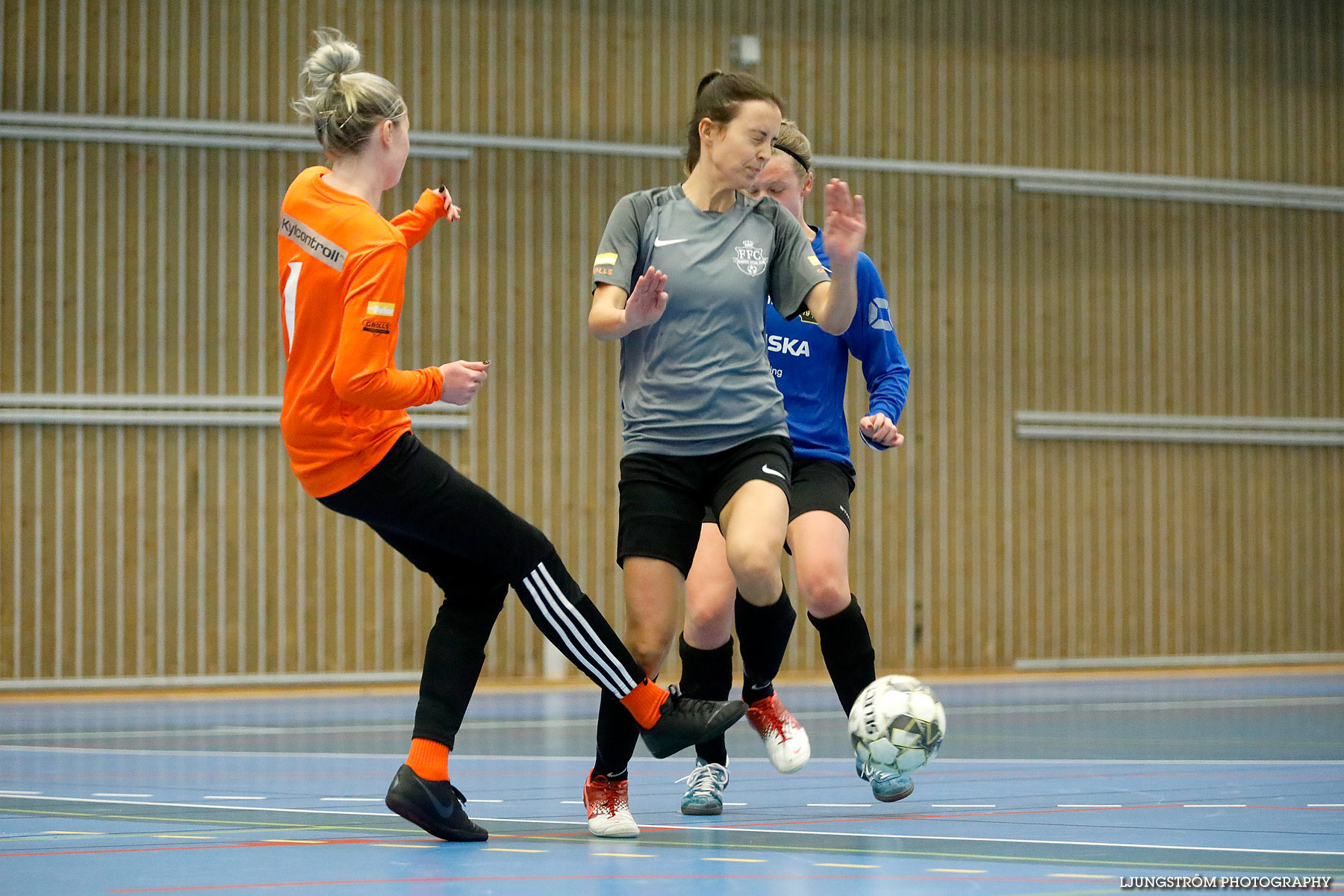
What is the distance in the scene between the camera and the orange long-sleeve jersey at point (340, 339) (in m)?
3.63

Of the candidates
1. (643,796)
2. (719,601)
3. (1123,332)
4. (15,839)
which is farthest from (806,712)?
(1123,332)

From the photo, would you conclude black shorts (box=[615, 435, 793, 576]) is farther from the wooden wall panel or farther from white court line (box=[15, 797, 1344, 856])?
the wooden wall panel

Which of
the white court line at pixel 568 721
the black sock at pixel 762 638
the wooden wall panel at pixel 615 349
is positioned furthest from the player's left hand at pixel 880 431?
the wooden wall panel at pixel 615 349

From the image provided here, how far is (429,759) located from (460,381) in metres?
0.91

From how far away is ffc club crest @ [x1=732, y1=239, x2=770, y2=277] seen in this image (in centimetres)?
420

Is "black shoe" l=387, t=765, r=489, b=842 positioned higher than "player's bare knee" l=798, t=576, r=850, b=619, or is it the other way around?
"player's bare knee" l=798, t=576, r=850, b=619

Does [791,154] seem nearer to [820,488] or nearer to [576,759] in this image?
[820,488]

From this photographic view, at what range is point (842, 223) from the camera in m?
3.91

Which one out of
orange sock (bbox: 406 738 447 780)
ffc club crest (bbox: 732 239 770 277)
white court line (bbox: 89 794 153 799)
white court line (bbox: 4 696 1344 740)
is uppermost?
ffc club crest (bbox: 732 239 770 277)

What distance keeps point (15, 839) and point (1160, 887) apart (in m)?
2.73

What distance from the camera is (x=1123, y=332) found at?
14969mm

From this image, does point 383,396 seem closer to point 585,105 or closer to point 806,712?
point 806,712

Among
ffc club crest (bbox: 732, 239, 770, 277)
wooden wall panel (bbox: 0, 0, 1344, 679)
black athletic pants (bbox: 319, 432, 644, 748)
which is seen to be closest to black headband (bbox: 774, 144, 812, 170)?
ffc club crest (bbox: 732, 239, 770, 277)

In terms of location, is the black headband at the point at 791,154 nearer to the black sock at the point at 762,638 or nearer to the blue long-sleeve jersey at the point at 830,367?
the blue long-sleeve jersey at the point at 830,367
